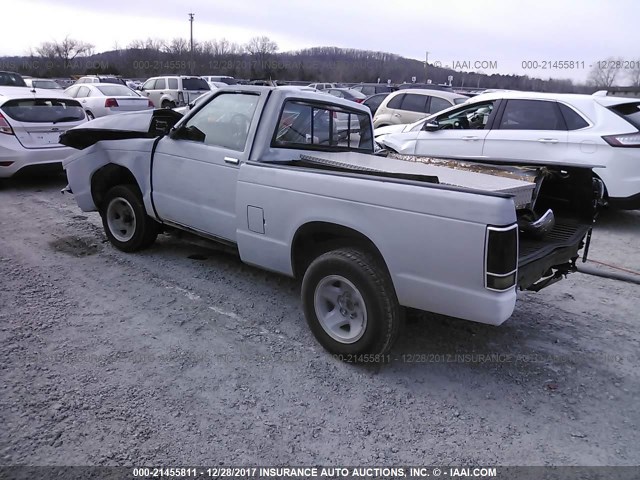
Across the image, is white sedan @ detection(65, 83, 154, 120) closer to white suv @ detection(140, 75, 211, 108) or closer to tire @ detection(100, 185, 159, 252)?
white suv @ detection(140, 75, 211, 108)

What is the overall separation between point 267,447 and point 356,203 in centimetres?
152

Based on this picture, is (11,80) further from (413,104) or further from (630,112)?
(630,112)

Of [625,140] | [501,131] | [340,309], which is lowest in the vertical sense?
[340,309]

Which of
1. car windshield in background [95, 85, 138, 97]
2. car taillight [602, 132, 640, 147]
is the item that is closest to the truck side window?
car taillight [602, 132, 640, 147]

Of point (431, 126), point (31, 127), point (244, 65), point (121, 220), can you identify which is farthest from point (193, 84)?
point (244, 65)

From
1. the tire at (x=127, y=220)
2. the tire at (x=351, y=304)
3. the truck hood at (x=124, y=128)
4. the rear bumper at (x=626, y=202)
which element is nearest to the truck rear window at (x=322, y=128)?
the tire at (x=351, y=304)

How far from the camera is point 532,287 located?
11.2ft

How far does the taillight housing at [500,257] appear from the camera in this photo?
2.61 metres

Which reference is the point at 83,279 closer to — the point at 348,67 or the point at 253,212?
the point at 253,212

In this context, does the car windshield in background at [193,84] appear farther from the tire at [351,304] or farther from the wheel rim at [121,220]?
the tire at [351,304]

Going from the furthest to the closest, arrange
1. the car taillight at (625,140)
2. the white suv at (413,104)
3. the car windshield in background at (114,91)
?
the car windshield in background at (114,91) < the white suv at (413,104) < the car taillight at (625,140)

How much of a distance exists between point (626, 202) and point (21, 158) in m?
8.77

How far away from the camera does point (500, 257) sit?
103 inches

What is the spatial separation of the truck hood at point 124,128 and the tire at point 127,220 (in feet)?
1.94
